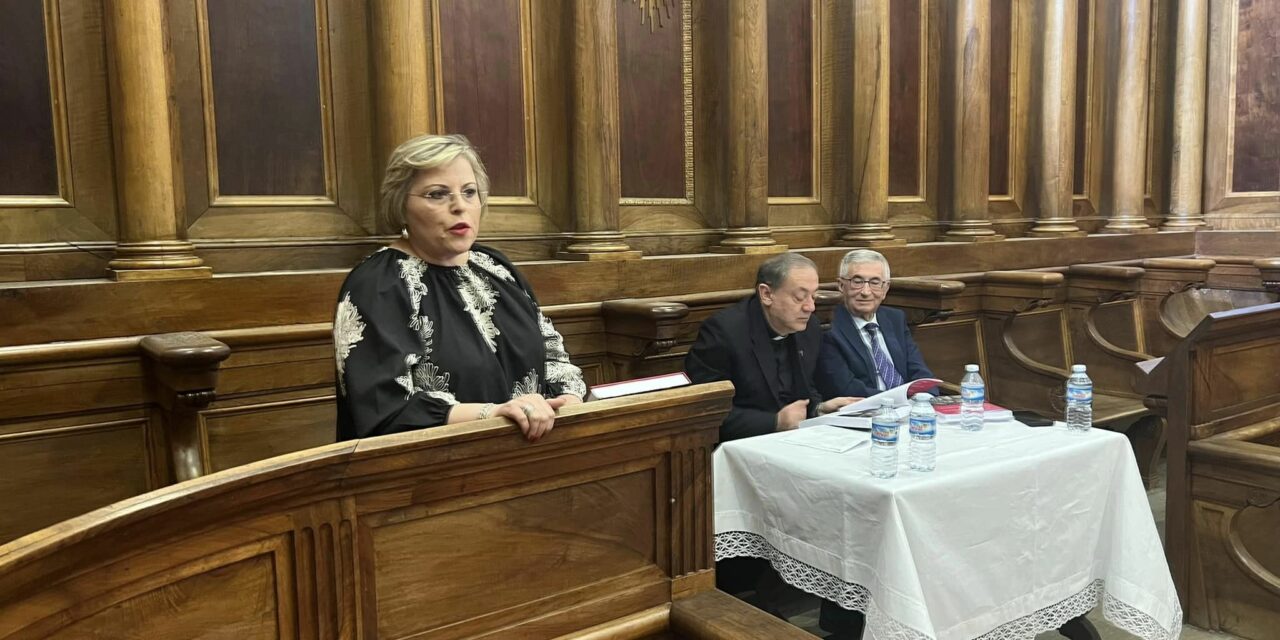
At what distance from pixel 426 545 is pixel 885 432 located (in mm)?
1187

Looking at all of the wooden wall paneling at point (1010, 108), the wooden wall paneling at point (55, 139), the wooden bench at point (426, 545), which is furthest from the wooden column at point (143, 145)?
the wooden wall paneling at point (1010, 108)

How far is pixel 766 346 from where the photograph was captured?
327 centimetres

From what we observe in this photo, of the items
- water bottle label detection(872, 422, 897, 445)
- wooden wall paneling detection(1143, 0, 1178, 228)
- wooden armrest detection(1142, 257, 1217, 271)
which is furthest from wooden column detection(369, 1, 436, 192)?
wooden wall paneling detection(1143, 0, 1178, 228)

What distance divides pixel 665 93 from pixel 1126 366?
10.2ft

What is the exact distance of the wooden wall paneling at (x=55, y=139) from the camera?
9.14 feet

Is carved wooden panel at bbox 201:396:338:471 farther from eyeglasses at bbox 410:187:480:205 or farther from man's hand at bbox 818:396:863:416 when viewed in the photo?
man's hand at bbox 818:396:863:416

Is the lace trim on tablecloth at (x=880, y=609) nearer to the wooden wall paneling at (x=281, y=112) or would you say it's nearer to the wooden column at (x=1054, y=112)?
the wooden wall paneling at (x=281, y=112)

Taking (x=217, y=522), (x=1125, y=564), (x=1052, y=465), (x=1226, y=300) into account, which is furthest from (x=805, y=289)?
(x=1226, y=300)

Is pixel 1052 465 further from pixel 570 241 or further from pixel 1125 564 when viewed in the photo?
pixel 570 241

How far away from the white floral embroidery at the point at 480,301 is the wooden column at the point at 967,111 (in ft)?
12.6

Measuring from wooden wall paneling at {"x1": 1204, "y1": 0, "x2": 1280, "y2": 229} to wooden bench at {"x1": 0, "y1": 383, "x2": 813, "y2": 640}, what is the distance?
19.7 feet

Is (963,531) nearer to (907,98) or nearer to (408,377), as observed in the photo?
(408,377)

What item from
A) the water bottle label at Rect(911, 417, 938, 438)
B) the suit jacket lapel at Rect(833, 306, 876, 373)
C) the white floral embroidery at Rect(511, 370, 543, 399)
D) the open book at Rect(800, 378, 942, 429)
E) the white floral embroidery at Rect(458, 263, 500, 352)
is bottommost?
the open book at Rect(800, 378, 942, 429)

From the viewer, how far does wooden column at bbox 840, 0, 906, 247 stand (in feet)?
16.0
